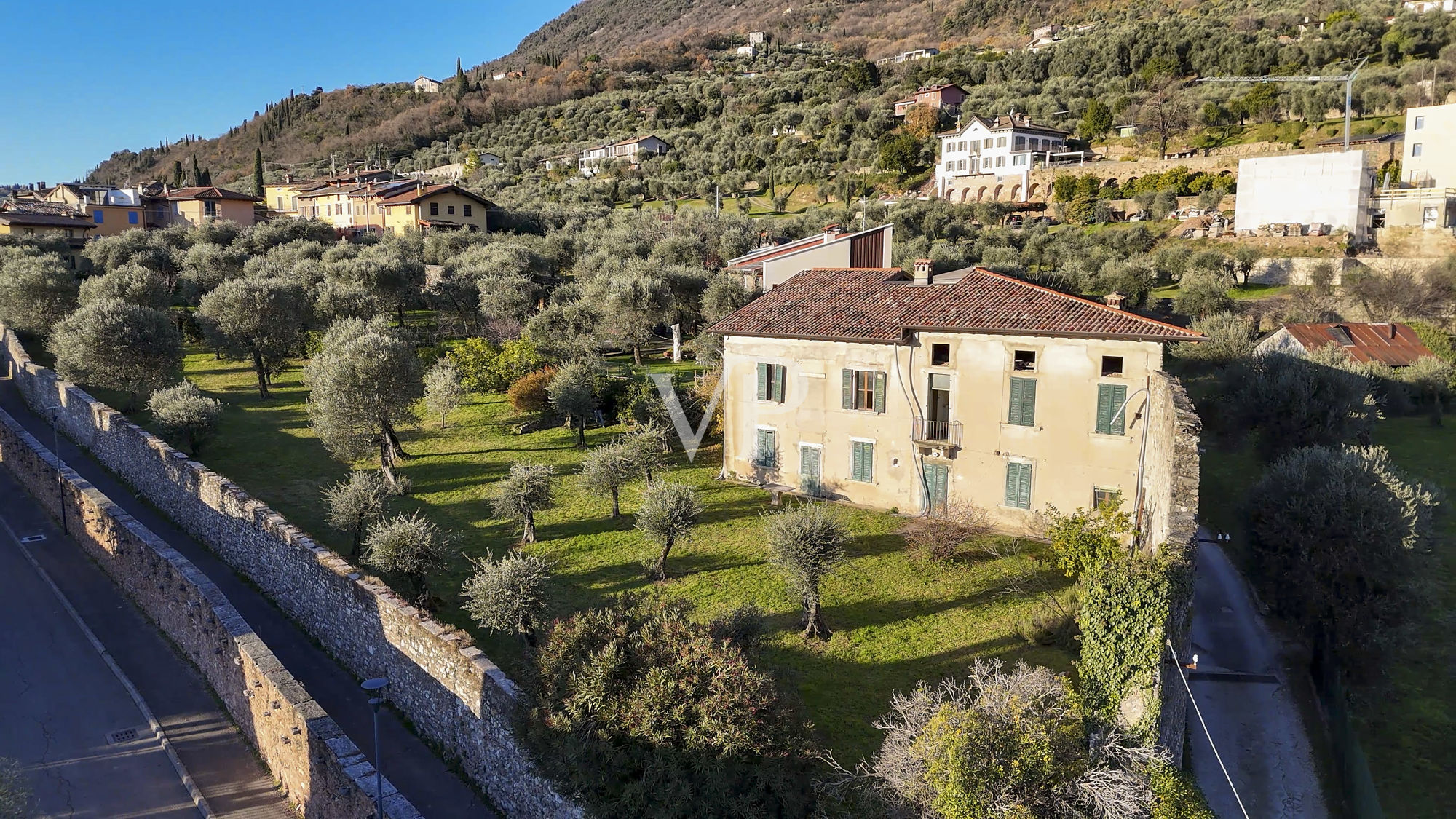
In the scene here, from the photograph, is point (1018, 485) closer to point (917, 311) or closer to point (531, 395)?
point (917, 311)

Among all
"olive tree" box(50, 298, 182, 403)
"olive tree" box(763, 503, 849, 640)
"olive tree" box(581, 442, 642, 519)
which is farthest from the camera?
"olive tree" box(50, 298, 182, 403)

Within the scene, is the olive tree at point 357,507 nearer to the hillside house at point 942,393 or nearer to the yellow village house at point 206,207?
the hillside house at point 942,393

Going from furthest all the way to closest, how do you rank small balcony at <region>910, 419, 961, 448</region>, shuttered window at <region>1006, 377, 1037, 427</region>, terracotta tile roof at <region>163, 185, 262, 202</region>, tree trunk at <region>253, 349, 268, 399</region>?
terracotta tile roof at <region>163, 185, 262, 202</region> → tree trunk at <region>253, 349, 268, 399</region> → small balcony at <region>910, 419, 961, 448</region> → shuttered window at <region>1006, 377, 1037, 427</region>

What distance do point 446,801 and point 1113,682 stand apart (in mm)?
9653

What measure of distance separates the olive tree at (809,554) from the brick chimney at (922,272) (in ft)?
34.9

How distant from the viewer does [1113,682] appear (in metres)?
11.7

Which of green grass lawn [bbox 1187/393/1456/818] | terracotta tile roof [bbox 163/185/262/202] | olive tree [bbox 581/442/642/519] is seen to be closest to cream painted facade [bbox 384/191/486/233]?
terracotta tile roof [bbox 163/185/262/202]

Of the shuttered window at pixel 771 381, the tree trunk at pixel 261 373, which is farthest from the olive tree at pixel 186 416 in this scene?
the shuttered window at pixel 771 381

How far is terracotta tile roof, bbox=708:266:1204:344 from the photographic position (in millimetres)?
20578

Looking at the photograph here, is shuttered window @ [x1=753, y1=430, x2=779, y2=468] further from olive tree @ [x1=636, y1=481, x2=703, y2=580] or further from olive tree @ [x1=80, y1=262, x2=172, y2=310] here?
olive tree @ [x1=80, y1=262, x2=172, y2=310]

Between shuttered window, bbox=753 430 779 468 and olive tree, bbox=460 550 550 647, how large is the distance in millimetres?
10584

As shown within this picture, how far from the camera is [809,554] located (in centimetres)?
1656

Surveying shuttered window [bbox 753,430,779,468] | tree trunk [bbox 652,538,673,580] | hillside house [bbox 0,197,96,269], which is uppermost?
hillside house [bbox 0,197,96,269]

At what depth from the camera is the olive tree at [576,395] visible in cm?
2780
